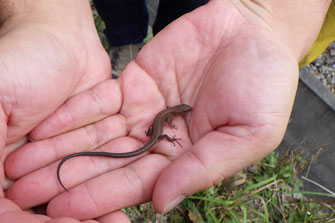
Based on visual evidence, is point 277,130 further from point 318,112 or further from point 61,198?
point 318,112

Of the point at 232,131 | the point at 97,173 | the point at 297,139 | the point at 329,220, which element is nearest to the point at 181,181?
the point at 232,131

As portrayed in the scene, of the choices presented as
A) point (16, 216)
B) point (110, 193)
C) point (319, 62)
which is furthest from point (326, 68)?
point (16, 216)

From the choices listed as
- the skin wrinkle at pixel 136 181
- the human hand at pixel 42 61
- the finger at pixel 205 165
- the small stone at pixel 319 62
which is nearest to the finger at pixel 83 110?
the human hand at pixel 42 61

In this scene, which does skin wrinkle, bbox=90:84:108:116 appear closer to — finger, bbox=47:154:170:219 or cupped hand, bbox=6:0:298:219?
cupped hand, bbox=6:0:298:219

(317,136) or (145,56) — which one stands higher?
(145,56)

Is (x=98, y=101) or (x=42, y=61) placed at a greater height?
(x=42, y=61)

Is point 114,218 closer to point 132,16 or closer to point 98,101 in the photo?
point 98,101
